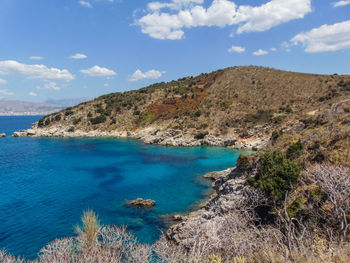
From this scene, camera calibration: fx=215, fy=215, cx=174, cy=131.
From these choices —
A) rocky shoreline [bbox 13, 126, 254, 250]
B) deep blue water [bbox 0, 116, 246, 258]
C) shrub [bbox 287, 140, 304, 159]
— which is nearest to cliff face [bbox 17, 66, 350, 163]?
rocky shoreline [bbox 13, 126, 254, 250]

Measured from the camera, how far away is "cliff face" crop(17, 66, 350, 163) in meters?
60.4

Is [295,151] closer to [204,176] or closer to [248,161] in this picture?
[248,161]

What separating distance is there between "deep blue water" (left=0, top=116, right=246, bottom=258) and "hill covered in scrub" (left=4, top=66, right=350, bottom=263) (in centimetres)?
304

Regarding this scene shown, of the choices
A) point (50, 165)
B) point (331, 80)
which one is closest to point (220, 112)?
point (331, 80)

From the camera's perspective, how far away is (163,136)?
65.6 m

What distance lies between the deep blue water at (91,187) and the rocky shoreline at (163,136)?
209 inches

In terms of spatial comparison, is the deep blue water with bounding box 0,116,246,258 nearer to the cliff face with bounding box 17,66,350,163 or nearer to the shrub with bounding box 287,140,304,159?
the cliff face with bounding box 17,66,350,163

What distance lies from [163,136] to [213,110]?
1943cm

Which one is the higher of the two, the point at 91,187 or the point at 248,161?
the point at 248,161

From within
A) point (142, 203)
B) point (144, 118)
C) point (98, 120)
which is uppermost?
point (98, 120)

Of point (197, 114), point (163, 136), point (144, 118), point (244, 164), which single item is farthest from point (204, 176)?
point (144, 118)

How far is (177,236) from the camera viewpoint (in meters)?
16.6

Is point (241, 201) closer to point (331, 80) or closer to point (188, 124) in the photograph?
point (188, 124)

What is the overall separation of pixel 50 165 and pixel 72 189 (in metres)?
15.6
